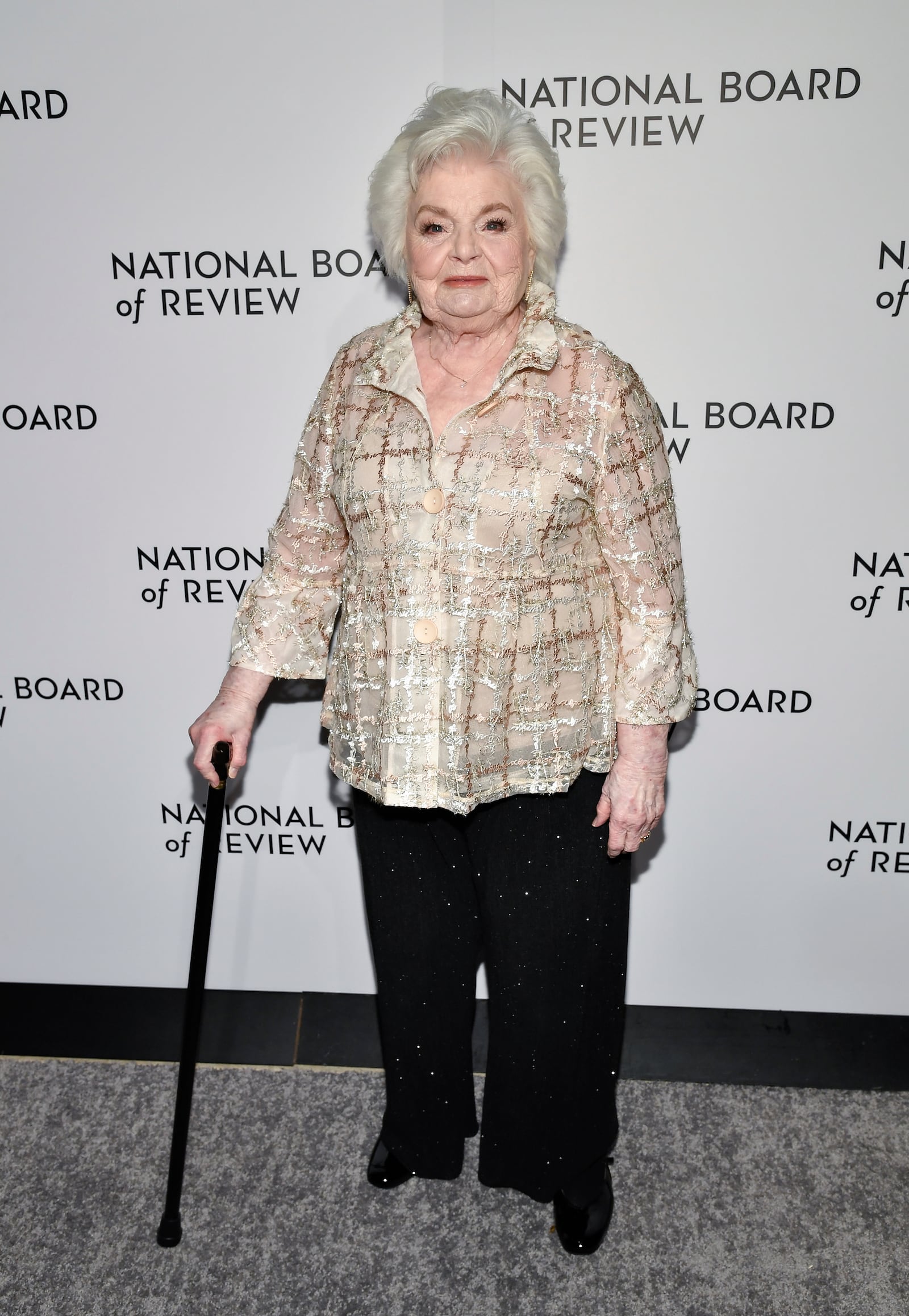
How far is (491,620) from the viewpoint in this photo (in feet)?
4.55

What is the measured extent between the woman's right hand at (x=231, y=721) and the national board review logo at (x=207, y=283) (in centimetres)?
62

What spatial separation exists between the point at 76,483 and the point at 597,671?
1.02 metres

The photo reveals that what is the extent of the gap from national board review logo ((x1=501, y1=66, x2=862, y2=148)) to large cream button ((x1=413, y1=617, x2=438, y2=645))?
0.82 meters

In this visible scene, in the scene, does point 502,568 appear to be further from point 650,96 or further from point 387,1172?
point 387,1172

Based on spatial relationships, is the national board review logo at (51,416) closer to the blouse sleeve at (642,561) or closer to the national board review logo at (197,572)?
the national board review logo at (197,572)

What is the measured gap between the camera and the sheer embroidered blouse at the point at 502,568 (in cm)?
135

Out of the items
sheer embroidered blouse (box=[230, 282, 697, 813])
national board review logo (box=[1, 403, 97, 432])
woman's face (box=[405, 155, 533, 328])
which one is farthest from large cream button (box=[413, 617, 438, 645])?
national board review logo (box=[1, 403, 97, 432])

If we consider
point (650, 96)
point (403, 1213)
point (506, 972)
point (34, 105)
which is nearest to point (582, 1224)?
point (403, 1213)

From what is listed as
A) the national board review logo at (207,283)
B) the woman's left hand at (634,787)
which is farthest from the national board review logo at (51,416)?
the woman's left hand at (634,787)

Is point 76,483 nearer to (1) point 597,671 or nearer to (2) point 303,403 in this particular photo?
(2) point 303,403

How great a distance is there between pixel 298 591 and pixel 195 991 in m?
0.66

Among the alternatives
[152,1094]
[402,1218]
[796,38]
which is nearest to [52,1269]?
[152,1094]

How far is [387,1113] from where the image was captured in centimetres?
183

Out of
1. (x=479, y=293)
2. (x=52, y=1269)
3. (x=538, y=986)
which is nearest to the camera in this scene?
(x=479, y=293)
